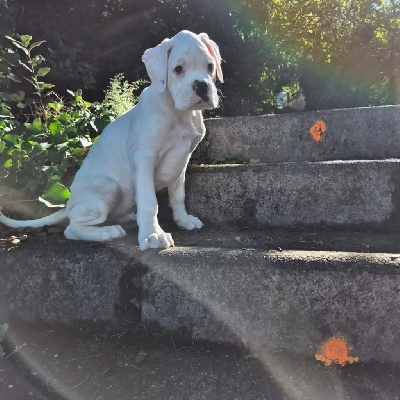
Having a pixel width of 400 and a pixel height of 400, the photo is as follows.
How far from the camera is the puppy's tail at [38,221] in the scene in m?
2.21

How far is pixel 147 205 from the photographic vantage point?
→ 2.04 meters

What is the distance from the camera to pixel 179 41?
6.65 ft

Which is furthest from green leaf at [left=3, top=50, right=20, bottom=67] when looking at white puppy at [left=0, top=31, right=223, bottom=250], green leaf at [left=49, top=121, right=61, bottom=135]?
white puppy at [left=0, top=31, right=223, bottom=250]

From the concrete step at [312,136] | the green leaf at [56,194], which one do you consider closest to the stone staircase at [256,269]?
the green leaf at [56,194]

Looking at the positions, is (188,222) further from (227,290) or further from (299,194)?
(227,290)

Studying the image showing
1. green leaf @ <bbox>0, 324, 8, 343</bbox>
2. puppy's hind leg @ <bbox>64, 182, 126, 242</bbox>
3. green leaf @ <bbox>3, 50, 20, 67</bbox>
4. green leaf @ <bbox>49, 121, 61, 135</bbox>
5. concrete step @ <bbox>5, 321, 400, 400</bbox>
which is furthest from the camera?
green leaf @ <bbox>3, 50, 20, 67</bbox>

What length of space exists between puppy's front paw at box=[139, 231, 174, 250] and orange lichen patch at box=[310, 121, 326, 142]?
1653 millimetres

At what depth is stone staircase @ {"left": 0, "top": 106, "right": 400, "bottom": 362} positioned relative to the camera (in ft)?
4.91

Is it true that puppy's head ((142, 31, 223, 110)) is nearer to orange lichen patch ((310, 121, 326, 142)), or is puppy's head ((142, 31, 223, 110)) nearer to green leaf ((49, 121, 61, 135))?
green leaf ((49, 121, 61, 135))

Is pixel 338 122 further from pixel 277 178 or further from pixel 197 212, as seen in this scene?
pixel 197 212

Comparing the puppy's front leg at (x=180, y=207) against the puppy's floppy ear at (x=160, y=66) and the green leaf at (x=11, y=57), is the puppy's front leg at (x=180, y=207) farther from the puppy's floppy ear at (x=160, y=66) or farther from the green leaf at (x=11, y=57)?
the green leaf at (x=11, y=57)

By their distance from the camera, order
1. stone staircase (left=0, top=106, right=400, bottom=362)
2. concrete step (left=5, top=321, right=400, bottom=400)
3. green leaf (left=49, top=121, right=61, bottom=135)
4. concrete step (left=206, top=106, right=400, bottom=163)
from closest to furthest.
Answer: concrete step (left=5, top=321, right=400, bottom=400)
stone staircase (left=0, top=106, right=400, bottom=362)
green leaf (left=49, top=121, right=61, bottom=135)
concrete step (left=206, top=106, right=400, bottom=163)

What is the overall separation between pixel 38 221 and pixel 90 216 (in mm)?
347

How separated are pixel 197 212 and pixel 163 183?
36cm
